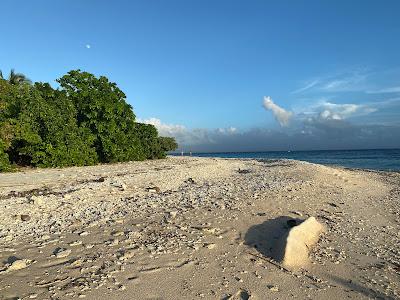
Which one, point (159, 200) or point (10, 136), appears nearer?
point (159, 200)

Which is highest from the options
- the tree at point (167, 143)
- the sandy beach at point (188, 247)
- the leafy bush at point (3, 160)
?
the tree at point (167, 143)

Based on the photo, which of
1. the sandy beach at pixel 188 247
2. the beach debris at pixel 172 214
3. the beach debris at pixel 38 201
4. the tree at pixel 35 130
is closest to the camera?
the sandy beach at pixel 188 247

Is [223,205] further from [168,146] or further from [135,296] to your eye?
[168,146]

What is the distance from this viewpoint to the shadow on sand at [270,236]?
7.16 m

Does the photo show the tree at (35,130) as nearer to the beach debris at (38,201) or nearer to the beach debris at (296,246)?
the beach debris at (38,201)

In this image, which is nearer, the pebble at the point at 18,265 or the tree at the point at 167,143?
the pebble at the point at 18,265

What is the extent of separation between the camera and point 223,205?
1062 cm

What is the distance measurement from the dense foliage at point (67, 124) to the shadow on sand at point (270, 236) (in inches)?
841

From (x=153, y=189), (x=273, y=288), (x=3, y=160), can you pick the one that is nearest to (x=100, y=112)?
(x=3, y=160)

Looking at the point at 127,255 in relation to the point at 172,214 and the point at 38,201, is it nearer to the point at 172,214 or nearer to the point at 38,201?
the point at 172,214

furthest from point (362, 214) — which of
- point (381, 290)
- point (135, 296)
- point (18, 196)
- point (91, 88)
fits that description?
point (91, 88)

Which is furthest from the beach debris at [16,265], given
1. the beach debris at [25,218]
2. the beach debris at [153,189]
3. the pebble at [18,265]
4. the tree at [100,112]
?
the tree at [100,112]

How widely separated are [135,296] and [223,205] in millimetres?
5569

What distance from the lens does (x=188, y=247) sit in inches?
287
